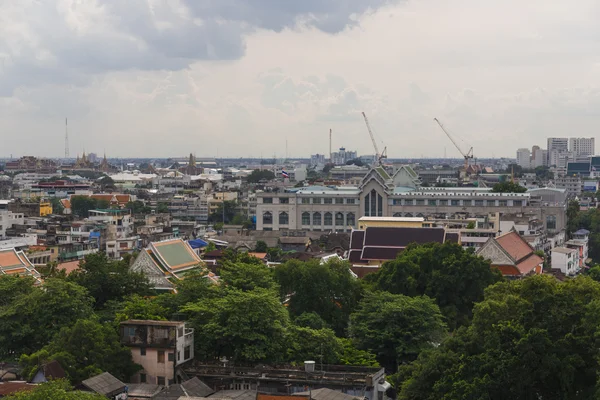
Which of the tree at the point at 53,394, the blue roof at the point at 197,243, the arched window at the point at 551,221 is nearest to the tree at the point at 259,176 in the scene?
the arched window at the point at 551,221

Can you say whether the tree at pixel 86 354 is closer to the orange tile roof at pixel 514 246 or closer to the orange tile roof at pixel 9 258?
the orange tile roof at pixel 9 258

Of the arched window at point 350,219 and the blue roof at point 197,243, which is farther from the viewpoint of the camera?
the arched window at point 350,219

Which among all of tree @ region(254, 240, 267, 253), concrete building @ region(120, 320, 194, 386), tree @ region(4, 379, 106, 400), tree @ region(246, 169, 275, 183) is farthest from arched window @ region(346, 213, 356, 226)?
tree @ region(246, 169, 275, 183)

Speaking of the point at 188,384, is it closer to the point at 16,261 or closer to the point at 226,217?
the point at 16,261

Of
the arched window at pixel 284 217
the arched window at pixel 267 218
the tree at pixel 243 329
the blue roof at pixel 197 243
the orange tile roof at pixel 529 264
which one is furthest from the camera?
the arched window at pixel 267 218

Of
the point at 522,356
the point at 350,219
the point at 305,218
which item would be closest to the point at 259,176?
the point at 305,218

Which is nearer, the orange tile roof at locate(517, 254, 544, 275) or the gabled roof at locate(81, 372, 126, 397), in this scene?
the gabled roof at locate(81, 372, 126, 397)

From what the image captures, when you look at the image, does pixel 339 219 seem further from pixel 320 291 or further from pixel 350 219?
pixel 320 291

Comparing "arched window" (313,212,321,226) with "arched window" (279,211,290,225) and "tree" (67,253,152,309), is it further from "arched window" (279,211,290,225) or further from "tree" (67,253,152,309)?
"tree" (67,253,152,309)
